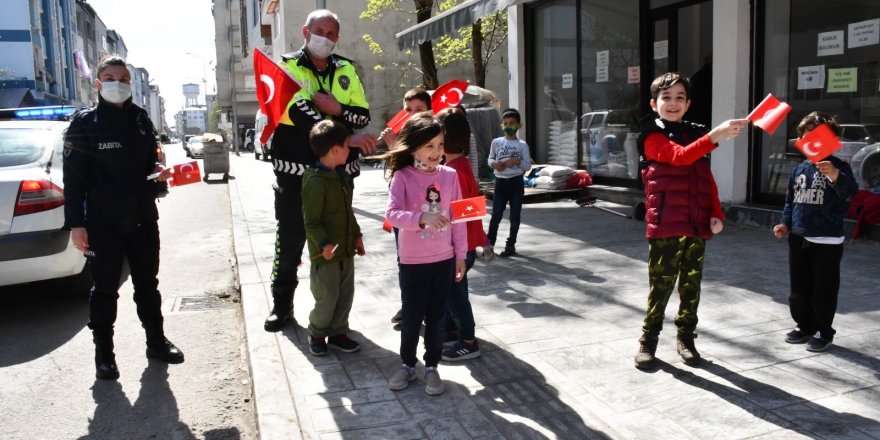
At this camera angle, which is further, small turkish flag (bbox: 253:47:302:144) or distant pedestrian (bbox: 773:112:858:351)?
small turkish flag (bbox: 253:47:302:144)

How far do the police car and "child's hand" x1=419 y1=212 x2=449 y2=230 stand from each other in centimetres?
366

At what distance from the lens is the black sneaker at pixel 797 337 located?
4527 mm

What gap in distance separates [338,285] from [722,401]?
229cm

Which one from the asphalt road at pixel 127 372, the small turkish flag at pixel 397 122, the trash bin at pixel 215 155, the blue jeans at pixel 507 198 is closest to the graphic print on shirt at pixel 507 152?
the blue jeans at pixel 507 198

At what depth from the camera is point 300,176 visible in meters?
4.97

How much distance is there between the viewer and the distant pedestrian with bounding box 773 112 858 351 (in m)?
4.31

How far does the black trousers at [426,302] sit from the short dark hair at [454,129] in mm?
796

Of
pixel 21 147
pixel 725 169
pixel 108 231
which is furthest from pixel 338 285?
pixel 725 169

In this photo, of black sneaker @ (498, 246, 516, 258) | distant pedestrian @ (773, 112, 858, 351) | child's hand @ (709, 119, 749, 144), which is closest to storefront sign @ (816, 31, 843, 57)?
black sneaker @ (498, 246, 516, 258)

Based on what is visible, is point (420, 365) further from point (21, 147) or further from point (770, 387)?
point (21, 147)

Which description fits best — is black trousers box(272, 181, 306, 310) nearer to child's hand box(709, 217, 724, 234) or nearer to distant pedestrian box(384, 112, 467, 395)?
distant pedestrian box(384, 112, 467, 395)

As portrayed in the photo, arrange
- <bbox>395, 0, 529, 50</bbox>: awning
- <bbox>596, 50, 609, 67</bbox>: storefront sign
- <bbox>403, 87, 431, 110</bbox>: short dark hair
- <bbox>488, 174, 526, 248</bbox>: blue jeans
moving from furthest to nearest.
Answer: <bbox>596, 50, 609, 67</bbox>: storefront sign < <bbox>395, 0, 529, 50</bbox>: awning < <bbox>488, 174, 526, 248</bbox>: blue jeans < <bbox>403, 87, 431, 110</bbox>: short dark hair

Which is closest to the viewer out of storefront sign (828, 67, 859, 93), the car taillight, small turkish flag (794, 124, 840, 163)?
small turkish flag (794, 124, 840, 163)

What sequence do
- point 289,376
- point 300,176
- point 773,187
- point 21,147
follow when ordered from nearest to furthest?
1. point 289,376
2. point 300,176
3. point 21,147
4. point 773,187
